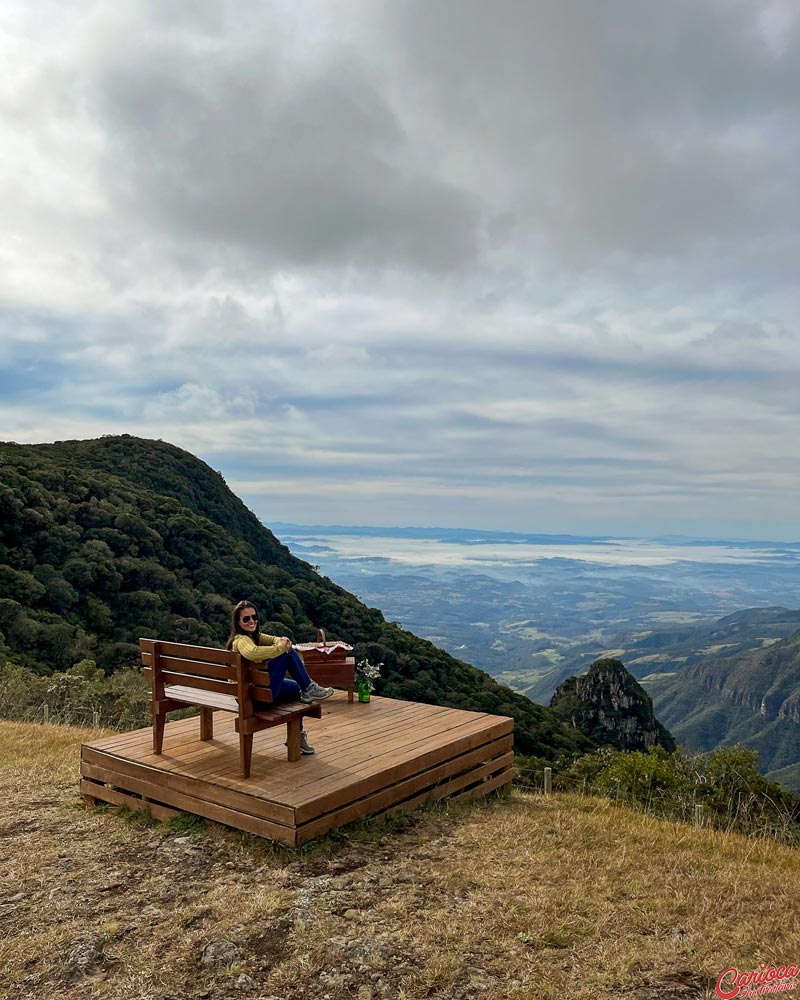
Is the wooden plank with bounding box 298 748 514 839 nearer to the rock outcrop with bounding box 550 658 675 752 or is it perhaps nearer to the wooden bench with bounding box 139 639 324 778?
the wooden bench with bounding box 139 639 324 778

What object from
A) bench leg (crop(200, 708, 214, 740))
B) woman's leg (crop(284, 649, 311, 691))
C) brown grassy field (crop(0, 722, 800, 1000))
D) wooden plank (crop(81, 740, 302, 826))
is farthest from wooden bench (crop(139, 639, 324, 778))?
brown grassy field (crop(0, 722, 800, 1000))

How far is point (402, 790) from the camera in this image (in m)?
6.43

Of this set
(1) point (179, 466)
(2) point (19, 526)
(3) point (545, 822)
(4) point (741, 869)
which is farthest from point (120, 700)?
(1) point (179, 466)

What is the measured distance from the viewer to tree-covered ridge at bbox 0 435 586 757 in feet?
101

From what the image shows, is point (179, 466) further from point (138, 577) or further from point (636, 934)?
point (636, 934)

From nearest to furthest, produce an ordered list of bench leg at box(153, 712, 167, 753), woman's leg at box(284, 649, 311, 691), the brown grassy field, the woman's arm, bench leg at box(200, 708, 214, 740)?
the brown grassy field < the woman's arm < woman's leg at box(284, 649, 311, 691) < bench leg at box(153, 712, 167, 753) < bench leg at box(200, 708, 214, 740)

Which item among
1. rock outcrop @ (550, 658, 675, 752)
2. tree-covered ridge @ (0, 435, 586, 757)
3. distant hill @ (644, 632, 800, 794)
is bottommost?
distant hill @ (644, 632, 800, 794)

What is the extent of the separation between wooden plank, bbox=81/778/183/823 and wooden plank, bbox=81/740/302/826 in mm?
122

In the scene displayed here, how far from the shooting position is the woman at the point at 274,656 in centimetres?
596

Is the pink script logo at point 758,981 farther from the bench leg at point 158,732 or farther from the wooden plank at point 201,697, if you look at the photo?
the bench leg at point 158,732

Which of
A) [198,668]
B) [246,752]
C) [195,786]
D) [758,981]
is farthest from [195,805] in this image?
[758,981]

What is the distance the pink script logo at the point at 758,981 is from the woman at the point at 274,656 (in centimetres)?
376

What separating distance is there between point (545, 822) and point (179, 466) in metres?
71.5

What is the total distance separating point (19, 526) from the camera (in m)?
35.5
